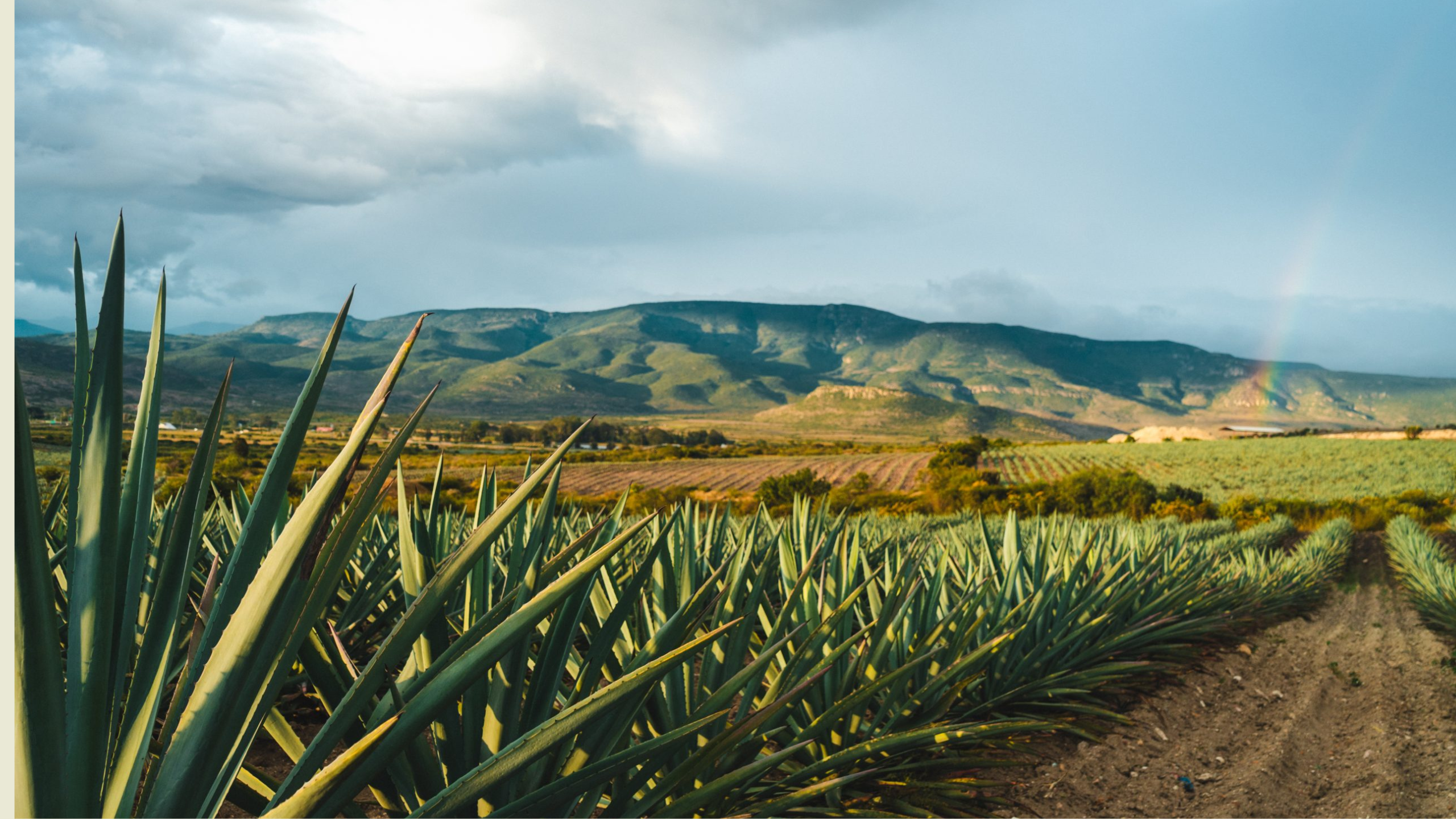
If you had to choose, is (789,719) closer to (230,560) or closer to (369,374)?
(230,560)

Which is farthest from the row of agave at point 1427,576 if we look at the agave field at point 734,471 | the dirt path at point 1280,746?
the agave field at point 734,471

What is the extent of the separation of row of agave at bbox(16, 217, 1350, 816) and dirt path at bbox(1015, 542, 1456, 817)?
334 mm

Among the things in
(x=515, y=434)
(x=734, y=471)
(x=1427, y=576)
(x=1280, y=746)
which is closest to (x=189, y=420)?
(x=1280, y=746)

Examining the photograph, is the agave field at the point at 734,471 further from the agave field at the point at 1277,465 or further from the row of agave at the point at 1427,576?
the row of agave at the point at 1427,576

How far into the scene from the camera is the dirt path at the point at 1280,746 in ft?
10.1

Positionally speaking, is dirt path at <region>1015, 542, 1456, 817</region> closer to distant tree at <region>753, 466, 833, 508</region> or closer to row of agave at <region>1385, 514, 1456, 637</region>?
row of agave at <region>1385, 514, 1456, 637</region>

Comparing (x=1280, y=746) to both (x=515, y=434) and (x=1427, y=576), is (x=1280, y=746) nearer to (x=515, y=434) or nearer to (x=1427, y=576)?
(x=1427, y=576)

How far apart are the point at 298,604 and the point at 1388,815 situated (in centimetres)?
442

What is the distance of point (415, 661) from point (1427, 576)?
11.4 meters

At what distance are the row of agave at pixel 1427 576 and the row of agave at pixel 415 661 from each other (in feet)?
23.7

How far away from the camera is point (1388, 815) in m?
3.13

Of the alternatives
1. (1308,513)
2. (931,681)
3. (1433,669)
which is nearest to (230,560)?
(931,681)

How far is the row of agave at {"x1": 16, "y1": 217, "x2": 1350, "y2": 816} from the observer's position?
817mm

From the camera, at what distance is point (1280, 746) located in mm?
3863
